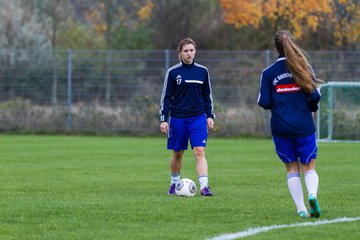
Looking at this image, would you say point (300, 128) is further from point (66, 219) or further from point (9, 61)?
point (9, 61)

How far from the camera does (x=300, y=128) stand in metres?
9.34

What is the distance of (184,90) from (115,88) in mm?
15999

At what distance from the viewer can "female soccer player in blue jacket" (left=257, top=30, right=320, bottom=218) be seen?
9.27m

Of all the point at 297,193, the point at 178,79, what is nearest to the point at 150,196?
the point at 178,79

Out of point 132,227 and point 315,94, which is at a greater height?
point 315,94

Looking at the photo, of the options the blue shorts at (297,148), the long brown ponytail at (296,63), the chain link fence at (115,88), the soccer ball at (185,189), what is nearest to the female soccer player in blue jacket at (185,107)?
the soccer ball at (185,189)

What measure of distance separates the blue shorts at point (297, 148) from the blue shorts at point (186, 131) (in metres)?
2.56

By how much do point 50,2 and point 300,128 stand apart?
3018cm

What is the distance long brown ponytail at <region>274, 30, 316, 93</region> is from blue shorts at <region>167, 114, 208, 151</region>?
9.32 ft

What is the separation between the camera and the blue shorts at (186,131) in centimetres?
1196

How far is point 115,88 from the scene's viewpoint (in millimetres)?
27859

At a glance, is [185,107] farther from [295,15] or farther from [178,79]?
[295,15]

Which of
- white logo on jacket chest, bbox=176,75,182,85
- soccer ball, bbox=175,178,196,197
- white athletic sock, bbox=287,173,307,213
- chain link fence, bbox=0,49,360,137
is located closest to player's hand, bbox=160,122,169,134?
white logo on jacket chest, bbox=176,75,182,85

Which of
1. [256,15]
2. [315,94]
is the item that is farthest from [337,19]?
[315,94]
